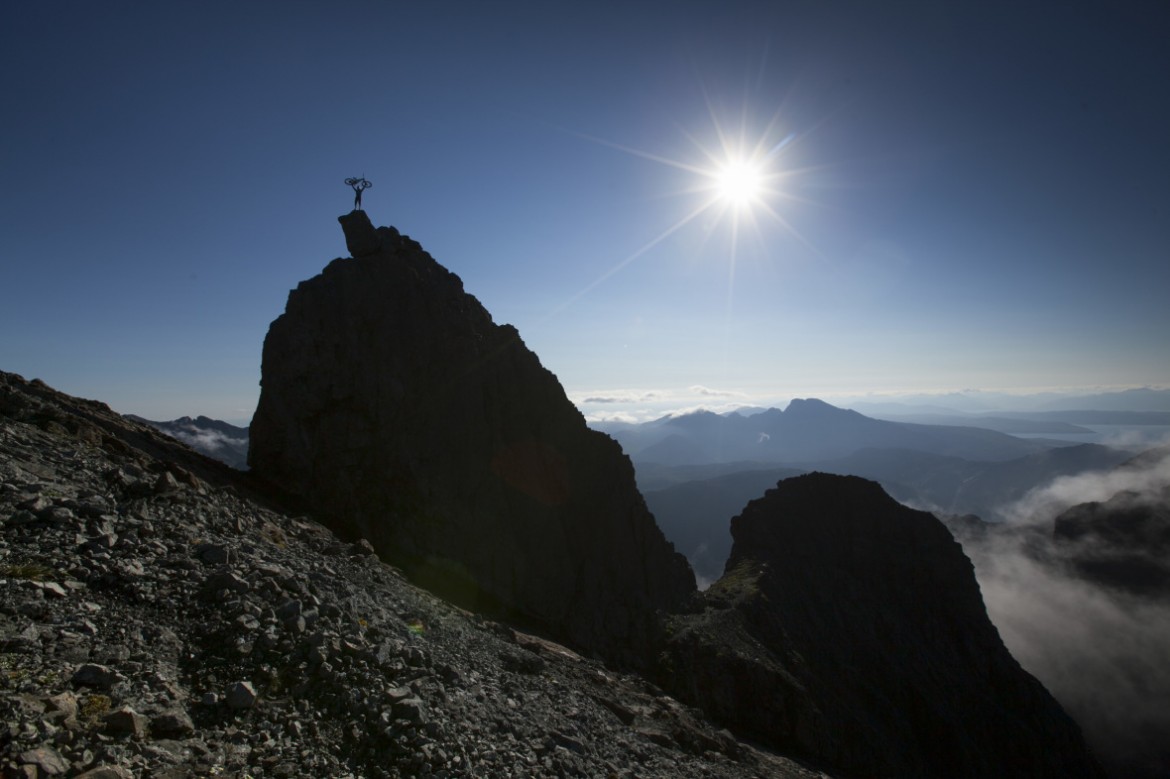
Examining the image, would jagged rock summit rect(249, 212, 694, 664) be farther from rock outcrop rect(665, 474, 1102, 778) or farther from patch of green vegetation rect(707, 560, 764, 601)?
patch of green vegetation rect(707, 560, 764, 601)

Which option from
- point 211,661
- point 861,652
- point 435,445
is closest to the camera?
point 211,661

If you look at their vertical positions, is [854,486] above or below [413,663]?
below

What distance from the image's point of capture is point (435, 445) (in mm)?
50812

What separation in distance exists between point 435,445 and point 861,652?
64.0 metres

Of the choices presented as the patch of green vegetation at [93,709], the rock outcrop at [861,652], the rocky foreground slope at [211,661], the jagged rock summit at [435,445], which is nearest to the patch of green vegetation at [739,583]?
the rock outcrop at [861,652]

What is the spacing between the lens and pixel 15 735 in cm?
961

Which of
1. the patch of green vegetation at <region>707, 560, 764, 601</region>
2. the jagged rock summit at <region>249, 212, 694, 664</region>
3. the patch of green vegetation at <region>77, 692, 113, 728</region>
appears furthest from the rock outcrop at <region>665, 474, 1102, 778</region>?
the patch of green vegetation at <region>77, 692, 113, 728</region>

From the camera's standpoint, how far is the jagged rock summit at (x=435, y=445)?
47281 mm

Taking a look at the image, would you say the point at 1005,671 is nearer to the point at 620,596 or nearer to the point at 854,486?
the point at 854,486

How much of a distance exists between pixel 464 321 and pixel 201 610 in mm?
43288

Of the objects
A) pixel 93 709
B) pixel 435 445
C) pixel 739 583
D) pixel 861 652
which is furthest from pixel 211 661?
pixel 861 652

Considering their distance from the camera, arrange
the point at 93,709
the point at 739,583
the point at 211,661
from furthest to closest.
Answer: the point at 739,583 < the point at 211,661 < the point at 93,709

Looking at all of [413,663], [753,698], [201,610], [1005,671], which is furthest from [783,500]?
[201,610]

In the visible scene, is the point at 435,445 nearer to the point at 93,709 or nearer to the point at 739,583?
the point at 93,709
